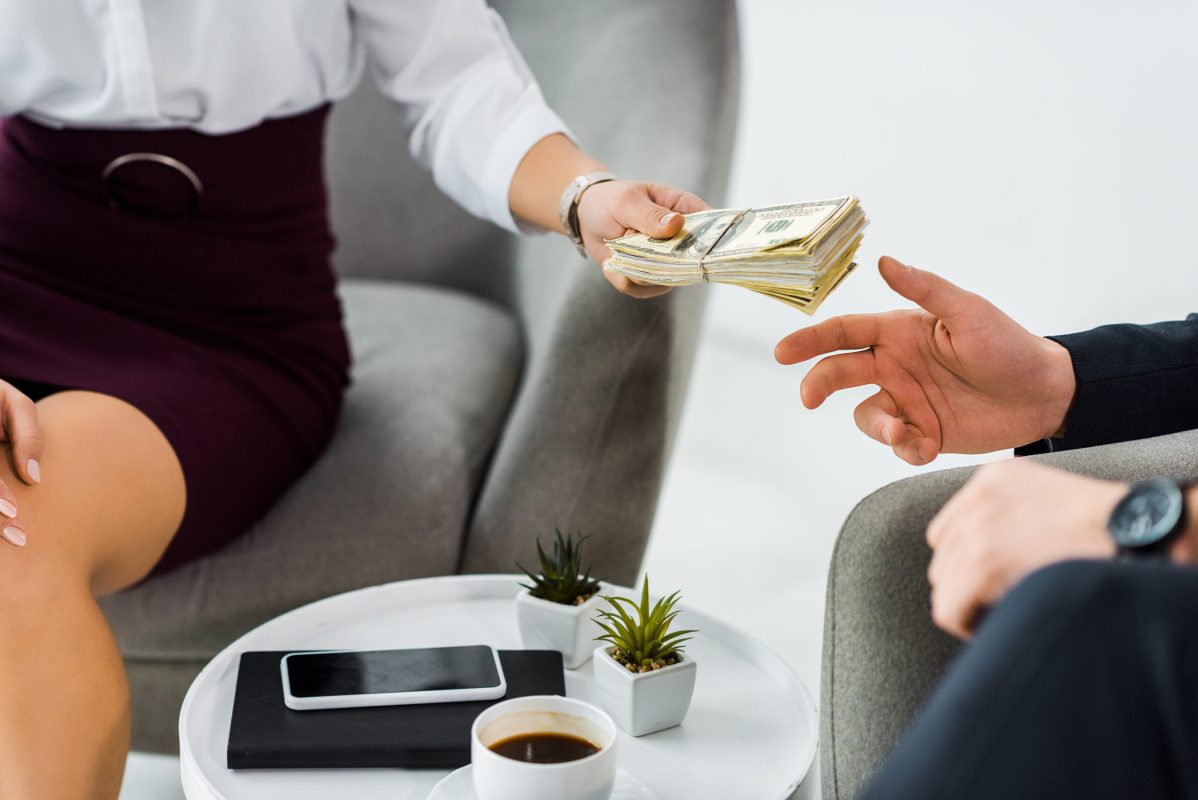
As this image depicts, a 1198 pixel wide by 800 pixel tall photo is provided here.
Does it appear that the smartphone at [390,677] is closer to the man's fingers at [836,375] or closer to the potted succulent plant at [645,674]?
the potted succulent plant at [645,674]

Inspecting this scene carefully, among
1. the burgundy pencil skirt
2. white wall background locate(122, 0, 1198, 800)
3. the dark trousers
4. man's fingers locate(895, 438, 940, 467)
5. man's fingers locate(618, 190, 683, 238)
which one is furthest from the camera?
white wall background locate(122, 0, 1198, 800)

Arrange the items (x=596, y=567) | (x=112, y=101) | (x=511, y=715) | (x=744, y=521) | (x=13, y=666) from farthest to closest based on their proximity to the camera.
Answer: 1. (x=744, y=521)
2. (x=596, y=567)
3. (x=112, y=101)
4. (x=13, y=666)
5. (x=511, y=715)

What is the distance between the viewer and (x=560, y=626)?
1104 mm

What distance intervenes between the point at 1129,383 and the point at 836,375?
10.6 inches

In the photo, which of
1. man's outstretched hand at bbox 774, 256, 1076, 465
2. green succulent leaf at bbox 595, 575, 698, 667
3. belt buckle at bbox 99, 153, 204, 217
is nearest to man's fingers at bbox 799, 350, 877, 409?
man's outstretched hand at bbox 774, 256, 1076, 465

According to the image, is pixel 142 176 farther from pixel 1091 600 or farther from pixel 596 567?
pixel 1091 600

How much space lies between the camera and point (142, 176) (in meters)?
1.48

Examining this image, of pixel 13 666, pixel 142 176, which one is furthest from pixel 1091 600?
pixel 142 176

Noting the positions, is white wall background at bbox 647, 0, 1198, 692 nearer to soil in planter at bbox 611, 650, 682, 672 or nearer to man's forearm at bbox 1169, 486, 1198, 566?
soil in planter at bbox 611, 650, 682, 672

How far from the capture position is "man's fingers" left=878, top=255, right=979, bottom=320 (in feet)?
3.46

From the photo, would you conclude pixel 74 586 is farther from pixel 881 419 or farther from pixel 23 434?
pixel 881 419

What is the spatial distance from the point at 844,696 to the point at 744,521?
1.74 meters

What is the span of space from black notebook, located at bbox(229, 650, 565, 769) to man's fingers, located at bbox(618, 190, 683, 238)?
0.48 metres

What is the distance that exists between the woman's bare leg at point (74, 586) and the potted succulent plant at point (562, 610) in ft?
1.23
